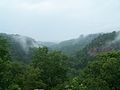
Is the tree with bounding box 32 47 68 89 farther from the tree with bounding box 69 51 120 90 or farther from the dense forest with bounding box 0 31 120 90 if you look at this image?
the tree with bounding box 69 51 120 90

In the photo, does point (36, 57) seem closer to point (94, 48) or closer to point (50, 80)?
point (50, 80)

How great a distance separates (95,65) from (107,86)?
199 inches

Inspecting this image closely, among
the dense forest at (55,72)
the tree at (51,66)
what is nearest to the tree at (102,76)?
the dense forest at (55,72)

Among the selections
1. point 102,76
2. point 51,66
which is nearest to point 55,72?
point 51,66

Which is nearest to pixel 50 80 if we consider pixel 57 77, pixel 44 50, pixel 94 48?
pixel 57 77

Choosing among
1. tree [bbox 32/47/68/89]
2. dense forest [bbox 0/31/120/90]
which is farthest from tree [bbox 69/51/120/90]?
tree [bbox 32/47/68/89]

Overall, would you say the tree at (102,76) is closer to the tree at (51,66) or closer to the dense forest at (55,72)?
the dense forest at (55,72)

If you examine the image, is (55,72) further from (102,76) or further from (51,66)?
(102,76)

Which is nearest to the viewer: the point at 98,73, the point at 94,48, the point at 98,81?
the point at 98,81

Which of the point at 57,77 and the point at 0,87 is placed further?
the point at 57,77

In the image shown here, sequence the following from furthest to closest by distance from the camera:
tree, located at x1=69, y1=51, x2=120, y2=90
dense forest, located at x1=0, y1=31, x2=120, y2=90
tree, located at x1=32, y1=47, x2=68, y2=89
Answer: tree, located at x1=32, y1=47, x2=68, y2=89
tree, located at x1=69, y1=51, x2=120, y2=90
dense forest, located at x1=0, y1=31, x2=120, y2=90

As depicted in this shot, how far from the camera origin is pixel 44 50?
67.6m

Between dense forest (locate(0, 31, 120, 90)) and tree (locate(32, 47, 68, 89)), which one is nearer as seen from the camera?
dense forest (locate(0, 31, 120, 90))

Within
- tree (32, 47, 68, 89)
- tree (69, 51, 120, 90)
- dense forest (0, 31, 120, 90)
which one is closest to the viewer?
dense forest (0, 31, 120, 90)
